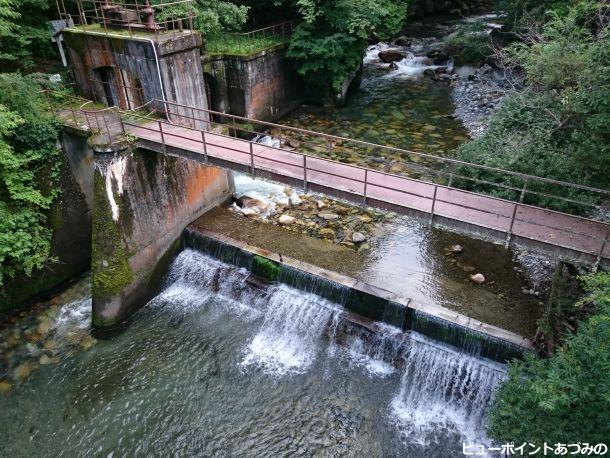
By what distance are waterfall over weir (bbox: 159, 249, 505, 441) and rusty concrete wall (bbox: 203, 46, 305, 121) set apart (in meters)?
8.44

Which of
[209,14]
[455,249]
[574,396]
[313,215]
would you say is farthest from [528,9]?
[574,396]

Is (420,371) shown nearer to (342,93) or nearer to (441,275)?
(441,275)

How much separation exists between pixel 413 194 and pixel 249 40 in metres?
13.4

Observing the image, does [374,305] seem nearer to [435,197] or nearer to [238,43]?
[435,197]

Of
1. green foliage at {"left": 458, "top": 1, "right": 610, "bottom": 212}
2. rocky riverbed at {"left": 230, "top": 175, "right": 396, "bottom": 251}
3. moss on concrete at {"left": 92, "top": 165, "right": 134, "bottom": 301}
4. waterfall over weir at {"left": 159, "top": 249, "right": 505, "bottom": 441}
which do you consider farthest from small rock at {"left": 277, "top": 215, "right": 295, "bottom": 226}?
green foliage at {"left": 458, "top": 1, "right": 610, "bottom": 212}

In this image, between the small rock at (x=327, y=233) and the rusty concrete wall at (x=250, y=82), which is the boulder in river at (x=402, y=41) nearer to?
the rusty concrete wall at (x=250, y=82)

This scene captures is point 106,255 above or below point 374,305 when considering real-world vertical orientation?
above

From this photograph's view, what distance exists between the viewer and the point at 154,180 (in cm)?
1201

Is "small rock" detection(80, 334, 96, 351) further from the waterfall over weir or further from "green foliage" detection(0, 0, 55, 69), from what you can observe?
"green foliage" detection(0, 0, 55, 69)

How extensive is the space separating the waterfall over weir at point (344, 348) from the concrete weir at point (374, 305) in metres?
0.19

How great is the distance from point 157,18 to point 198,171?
18.1 ft

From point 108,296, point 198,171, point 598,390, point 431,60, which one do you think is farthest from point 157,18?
point 431,60

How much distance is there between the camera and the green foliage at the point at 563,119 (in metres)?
7.74

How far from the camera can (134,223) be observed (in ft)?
38.2
